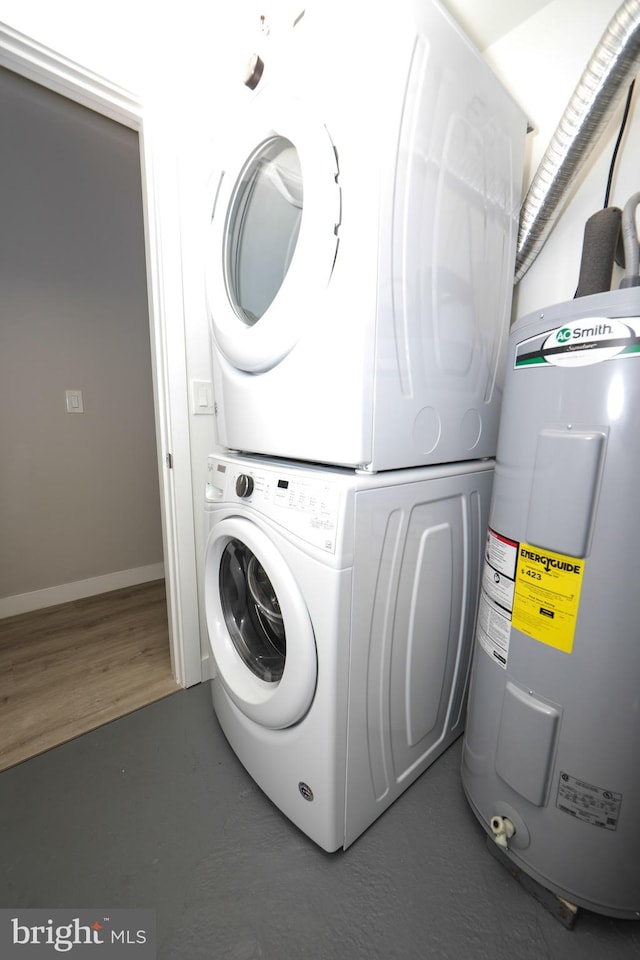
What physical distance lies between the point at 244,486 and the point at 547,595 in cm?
69

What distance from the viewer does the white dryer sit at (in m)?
0.79

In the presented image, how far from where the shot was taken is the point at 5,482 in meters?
2.02

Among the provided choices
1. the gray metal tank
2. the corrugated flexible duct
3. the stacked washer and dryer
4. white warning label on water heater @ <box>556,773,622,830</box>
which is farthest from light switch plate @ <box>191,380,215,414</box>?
white warning label on water heater @ <box>556,773,622,830</box>

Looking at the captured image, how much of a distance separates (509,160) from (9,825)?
87.0 inches

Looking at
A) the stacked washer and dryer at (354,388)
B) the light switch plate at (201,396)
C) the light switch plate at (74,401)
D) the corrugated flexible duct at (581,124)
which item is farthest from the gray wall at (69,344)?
the corrugated flexible duct at (581,124)

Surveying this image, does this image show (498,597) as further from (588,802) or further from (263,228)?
A: (263,228)

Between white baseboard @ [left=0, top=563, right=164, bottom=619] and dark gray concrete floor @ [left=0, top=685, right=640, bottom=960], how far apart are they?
121cm

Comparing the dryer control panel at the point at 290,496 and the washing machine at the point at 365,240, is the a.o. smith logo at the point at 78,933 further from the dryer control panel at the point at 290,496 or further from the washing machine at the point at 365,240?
the washing machine at the point at 365,240

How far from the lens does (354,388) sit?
76 cm

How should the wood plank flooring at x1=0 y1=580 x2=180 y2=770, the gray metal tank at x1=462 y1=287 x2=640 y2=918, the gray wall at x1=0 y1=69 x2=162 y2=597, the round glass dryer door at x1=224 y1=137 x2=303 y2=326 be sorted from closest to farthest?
1. the gray metal tank at x1=462 y1=287 x2=640 y2=918
2. the round glass dryer door at x1=224 y1=137 x2=303 y2=326
3. the wood plank flooring at x1=0 y1=580 x2=180 y2=770
4. the gray wall at x1=0 y1=69 x2=162 y2=597

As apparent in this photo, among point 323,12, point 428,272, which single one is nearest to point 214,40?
point 323,12

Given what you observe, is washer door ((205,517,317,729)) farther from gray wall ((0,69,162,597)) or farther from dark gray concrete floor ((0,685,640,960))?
gray wall ((0,69,162,597))

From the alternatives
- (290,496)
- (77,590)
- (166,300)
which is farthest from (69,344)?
(290,496)

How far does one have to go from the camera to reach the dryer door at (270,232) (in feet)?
2.53
